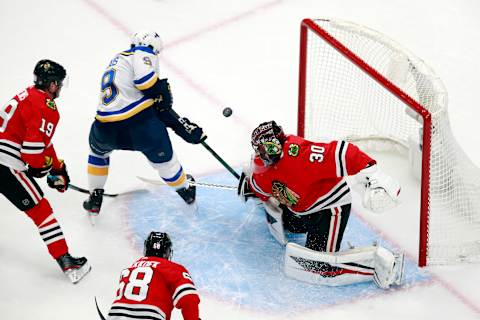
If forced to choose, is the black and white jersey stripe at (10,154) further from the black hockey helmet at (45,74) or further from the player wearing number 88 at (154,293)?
the player wearing number 88 at (154,293)

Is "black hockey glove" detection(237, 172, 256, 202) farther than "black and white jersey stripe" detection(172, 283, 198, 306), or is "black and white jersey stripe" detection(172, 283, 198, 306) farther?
"black hockey glove" detection(237, 172, 256, 202)

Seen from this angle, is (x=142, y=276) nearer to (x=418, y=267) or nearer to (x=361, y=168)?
(x=361, y=168)

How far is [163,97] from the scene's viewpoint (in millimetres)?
4516

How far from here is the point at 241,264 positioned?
448cm

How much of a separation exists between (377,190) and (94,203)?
1.39 m

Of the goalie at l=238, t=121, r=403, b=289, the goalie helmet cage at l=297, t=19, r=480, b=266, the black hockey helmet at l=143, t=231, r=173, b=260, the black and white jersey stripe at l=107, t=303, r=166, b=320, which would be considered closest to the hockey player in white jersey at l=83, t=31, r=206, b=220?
the goalie at l=238, t=121, r=403, b=289

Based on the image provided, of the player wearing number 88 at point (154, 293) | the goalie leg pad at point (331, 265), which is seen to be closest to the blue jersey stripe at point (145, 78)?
the goalie leg pad at point (331, 265)

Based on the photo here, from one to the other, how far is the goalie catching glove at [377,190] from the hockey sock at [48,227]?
1.29m

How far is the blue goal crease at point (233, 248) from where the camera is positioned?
4285mm

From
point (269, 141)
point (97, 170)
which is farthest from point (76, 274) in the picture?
point (269, 141)

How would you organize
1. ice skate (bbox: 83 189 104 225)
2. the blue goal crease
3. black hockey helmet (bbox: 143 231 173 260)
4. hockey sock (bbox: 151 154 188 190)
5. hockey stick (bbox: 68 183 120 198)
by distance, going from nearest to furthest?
1. black hockey helmet (bbox: 143 231 173 260)
2. the blue goal crease
3. hockey sock (bbox: 151 154 188 190)
4. ice skate (bbox: 83 189 104 225)
5. hockey stick (bbox: 68 183 120 198)

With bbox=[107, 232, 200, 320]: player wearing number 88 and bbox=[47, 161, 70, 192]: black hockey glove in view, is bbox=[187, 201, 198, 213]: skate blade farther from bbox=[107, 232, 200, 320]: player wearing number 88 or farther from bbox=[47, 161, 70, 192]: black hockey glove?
bbox=[107, 232, 200, 320]: player wearing number 88

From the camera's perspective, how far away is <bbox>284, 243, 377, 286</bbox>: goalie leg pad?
4.25m

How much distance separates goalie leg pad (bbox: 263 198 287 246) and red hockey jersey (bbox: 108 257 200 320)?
0.95 meters
